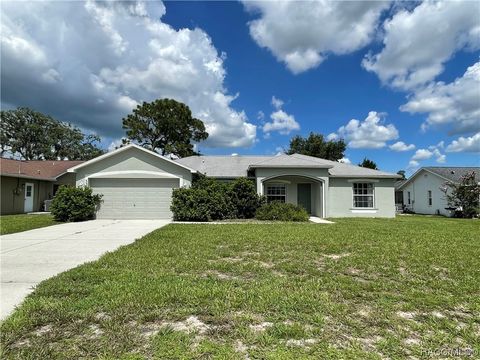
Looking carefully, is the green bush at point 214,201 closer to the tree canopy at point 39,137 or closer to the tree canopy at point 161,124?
the tree canopy at point 161,124

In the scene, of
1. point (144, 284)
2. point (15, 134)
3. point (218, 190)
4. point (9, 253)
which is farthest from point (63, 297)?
point (15, 134)

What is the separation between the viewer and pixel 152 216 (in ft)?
58.3

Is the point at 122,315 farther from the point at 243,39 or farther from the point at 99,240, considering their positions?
the point at 243,39

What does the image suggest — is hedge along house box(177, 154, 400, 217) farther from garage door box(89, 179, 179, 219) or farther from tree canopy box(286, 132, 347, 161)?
tree canopy box(286, 132, 347, 161)

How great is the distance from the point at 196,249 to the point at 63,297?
3729 millimetres

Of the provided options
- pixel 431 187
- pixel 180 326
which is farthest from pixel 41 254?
pixel 431 187

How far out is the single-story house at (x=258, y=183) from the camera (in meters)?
17.9

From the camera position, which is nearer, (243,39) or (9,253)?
(9,253)

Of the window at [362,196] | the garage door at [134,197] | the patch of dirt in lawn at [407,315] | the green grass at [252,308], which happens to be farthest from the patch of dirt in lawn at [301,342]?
the window at [362,196]

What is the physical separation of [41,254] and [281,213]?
11.2 metres

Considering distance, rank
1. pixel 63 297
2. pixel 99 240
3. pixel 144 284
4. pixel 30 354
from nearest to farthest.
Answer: pixel 30 354 < pixel 63 297 < pixel 144 284 < pixel 99 240

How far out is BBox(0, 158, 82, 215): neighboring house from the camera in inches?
787

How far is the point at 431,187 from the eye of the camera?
Result: 2698 centimetres

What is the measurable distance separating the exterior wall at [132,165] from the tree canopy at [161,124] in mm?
20854
